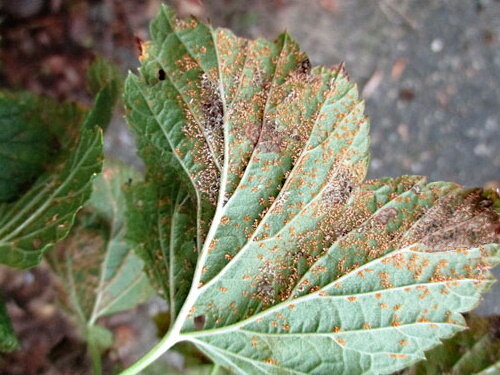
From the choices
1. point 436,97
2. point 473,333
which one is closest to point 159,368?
point 473,333

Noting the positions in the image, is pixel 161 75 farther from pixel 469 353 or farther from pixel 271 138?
pixel 469 353

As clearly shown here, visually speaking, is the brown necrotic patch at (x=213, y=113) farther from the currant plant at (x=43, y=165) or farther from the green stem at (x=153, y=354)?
the green stem at (x=153, y=354)

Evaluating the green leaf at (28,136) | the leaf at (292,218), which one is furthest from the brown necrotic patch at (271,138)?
the green leaf at (28,136)

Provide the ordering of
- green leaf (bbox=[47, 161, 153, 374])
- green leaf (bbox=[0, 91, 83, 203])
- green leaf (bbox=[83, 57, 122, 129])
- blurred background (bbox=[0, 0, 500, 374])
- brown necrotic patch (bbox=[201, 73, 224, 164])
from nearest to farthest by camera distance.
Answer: brown necrotic patch (bbox=[201, 73, 224, 164])
green leaf (bbox=[83, 57, 122, 129])
green leaf (bbox=[0, 91, 83, 203])
green leaf (bbox=[47, 161, 153, 374])
blurred background (bbox=[0, 0, 500, 374])

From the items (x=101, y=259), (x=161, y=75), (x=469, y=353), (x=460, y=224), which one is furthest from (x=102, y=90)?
(x=469, y=353)

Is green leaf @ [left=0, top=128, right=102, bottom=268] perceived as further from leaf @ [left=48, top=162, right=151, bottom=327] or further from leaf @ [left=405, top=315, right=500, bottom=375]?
leaf @ [left=405, top=315, right=500, bottom=375]

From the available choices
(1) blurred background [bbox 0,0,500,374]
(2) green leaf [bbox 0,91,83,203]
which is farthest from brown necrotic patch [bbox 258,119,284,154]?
(1) blurred background [bbox 0,0,500,374]

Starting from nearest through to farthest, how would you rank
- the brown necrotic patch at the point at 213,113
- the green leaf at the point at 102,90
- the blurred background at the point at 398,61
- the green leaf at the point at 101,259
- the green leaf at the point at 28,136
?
1. the brown necrotic patch at the point at 213,113
2. the green leaf at the point at 102,90
3. the green leaf at the point at 28,136
4. the green leaf at the point at 101,259
5. the blurred background at the point at 398,61
